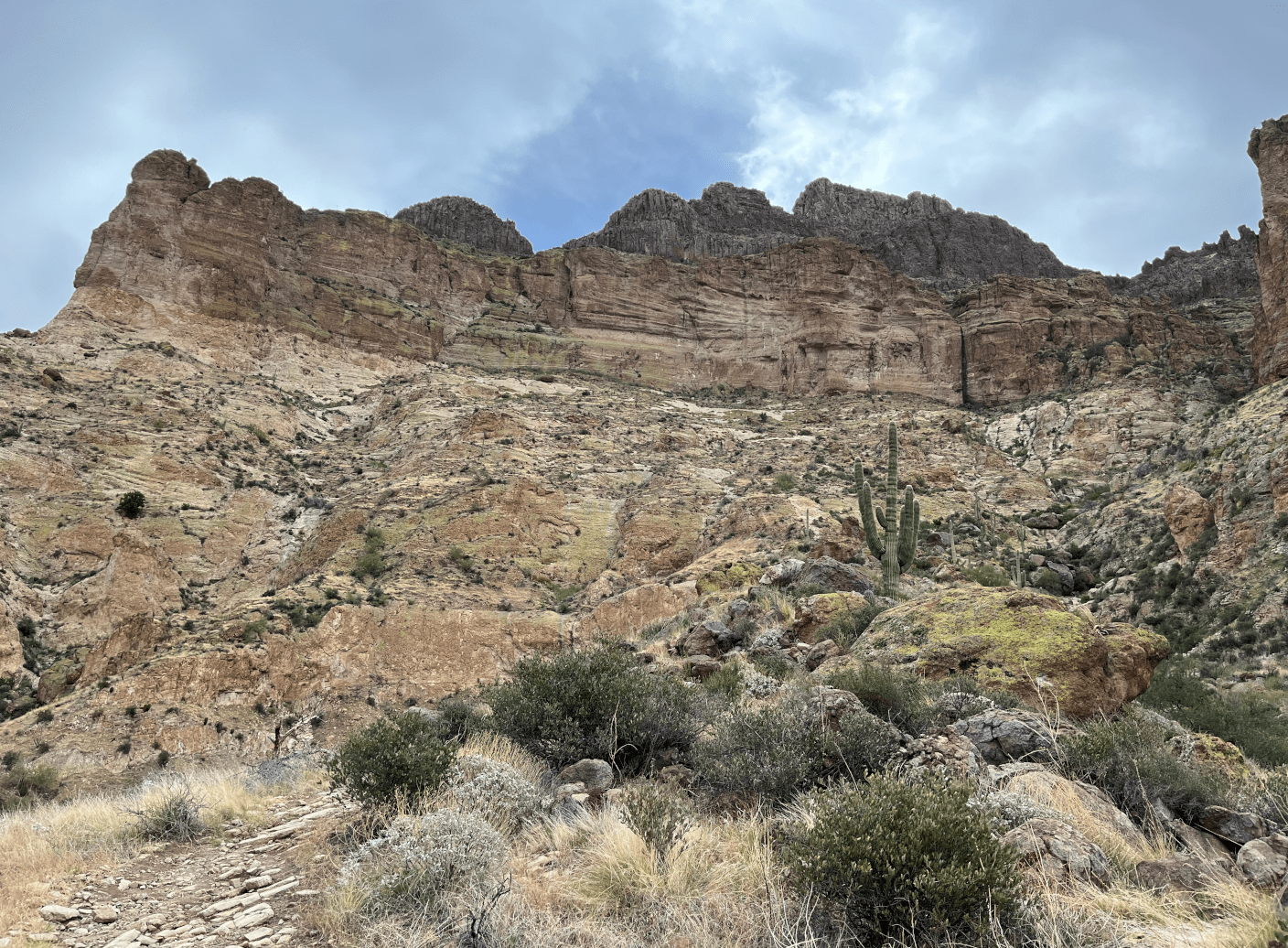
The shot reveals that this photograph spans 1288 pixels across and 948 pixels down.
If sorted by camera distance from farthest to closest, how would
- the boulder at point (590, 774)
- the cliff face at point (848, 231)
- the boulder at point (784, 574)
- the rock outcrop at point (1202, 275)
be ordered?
1. the cliff face at point (848, 231)
2. the rock outcrop at point (1202, 275)
3. the boulder at point (784, 574)
4. the boulder at point (590, 774)

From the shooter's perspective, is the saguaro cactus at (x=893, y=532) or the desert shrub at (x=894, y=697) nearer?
the desert shrub at (x=894, y=697)

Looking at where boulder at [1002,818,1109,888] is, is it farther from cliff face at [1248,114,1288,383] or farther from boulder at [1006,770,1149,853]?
cliff face at [1248,114,1288,383]

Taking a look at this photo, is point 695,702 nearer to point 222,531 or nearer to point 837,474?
point 222,531

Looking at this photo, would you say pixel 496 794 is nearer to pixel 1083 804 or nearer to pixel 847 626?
A: pixel 1083 804

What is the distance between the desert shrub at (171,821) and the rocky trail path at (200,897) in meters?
0.18

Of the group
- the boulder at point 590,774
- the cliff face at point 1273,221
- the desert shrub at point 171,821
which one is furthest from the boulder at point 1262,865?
the cliff face at point 1273,221

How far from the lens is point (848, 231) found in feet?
329

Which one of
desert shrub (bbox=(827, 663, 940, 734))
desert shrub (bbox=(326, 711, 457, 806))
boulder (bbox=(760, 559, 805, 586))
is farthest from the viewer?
boulder (bbox=(760, 559, 805, 586))

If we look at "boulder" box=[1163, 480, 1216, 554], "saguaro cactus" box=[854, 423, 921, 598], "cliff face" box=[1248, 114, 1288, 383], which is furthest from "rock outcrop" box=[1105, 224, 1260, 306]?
"saguaro cactus" box=[854, 423, 921, 598]

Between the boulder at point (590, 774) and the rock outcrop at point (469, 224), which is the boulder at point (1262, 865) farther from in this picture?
the rock outcrop at point (469, 224)

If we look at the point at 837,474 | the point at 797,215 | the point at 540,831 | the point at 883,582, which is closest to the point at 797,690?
the point at 540,831

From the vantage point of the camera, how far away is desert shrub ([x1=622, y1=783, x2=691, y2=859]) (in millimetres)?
4402

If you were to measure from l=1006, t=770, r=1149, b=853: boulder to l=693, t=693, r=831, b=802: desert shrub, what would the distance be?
142cm

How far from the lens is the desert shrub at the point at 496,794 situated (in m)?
5.30
